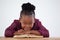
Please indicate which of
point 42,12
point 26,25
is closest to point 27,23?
point 26,25

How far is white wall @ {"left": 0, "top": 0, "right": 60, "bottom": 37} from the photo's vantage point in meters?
2.48

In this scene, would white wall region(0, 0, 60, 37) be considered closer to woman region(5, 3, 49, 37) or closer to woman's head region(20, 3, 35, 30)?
woman region(5, 3, 49, 37)

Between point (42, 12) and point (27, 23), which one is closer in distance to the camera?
point (27, 23)

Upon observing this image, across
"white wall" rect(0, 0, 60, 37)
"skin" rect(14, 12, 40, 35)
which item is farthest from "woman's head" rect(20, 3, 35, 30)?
"white wall" rect(0, 0, 60, 37)

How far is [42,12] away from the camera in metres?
2.52

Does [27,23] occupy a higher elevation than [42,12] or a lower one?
lower

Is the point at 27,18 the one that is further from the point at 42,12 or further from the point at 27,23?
the point at 42,12

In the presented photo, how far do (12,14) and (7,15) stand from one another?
0.07m

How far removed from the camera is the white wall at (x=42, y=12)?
8.14ft

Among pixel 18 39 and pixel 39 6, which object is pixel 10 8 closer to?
pixel 39 6

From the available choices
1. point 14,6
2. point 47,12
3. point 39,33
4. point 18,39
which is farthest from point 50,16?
point 18,39

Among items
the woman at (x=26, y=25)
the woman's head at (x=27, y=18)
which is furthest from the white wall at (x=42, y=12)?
the woman's head at (x=27, y=18)

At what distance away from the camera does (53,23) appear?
2.51 meters

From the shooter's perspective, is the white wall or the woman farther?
the white wall
